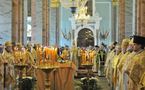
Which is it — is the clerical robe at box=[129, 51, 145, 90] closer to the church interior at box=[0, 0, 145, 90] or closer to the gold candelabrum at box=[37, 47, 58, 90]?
the church interior at box=[0, 0, 145, 90]

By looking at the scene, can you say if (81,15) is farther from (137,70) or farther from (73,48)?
(137,70)

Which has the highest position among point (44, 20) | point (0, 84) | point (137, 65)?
point (44, 20)

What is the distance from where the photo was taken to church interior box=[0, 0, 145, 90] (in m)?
9.46

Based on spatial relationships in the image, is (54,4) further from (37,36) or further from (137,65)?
(137,65)

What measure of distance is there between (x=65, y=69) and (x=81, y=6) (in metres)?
23.4

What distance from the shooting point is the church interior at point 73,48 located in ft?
31.0

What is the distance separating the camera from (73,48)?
64.1 ft

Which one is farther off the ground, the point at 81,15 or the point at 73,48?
the point at 81,15

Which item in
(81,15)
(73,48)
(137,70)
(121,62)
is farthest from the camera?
(81,15)

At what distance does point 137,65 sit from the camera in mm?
7152

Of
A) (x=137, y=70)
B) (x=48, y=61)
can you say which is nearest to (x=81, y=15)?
(x=48, y=61)

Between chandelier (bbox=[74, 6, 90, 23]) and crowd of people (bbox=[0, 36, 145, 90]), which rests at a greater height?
chandelier (bbox=[74, 6, 90, 23])

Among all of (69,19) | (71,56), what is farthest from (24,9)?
(69,19)

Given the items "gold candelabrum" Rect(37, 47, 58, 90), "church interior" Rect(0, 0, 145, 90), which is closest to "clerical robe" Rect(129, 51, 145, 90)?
"church interior" Rect(0, 0, 145, 90)
